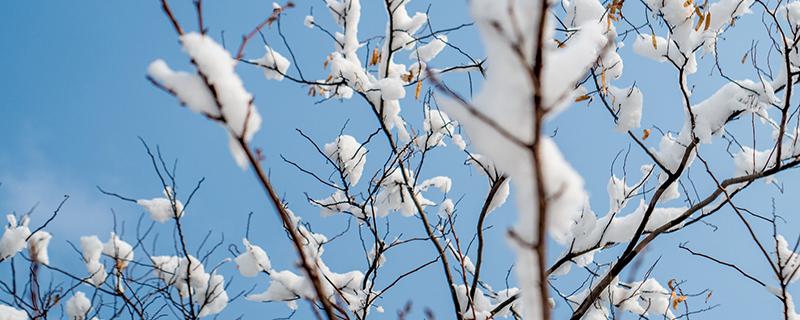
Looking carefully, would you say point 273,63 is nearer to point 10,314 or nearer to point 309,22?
point 309,22

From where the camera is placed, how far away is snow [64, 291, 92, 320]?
427cm

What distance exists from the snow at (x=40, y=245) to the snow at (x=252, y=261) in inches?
58.1

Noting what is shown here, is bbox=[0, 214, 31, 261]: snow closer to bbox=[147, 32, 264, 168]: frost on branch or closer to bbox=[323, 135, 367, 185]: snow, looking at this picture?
bbox=[323, 135, 367, 185]: snow

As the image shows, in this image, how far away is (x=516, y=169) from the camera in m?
0.57

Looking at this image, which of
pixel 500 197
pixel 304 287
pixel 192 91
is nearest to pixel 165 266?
pixel 304 287

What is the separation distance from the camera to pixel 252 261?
11.8 feet

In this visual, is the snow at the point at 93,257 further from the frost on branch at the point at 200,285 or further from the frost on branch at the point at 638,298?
the frost on branch at the point at 638,298

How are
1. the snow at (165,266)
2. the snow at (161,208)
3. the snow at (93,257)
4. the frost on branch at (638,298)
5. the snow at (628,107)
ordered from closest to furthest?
1. the snow at (628,107)
2. the frost on branch at (638,298)
3. the snow at (161,208)
4. the snow at (165,266)
5. the snow at (93,257)

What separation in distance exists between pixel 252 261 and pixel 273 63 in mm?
1396

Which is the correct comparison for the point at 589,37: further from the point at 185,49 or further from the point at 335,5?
the point at 335,5

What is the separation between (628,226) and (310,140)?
2225mm

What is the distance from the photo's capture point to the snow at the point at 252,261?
359 centimetres

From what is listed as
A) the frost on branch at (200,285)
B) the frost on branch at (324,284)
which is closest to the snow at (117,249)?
the frost on branch at (200,285)

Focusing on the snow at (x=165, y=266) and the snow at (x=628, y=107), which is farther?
the snow at (x=165, y=266)
